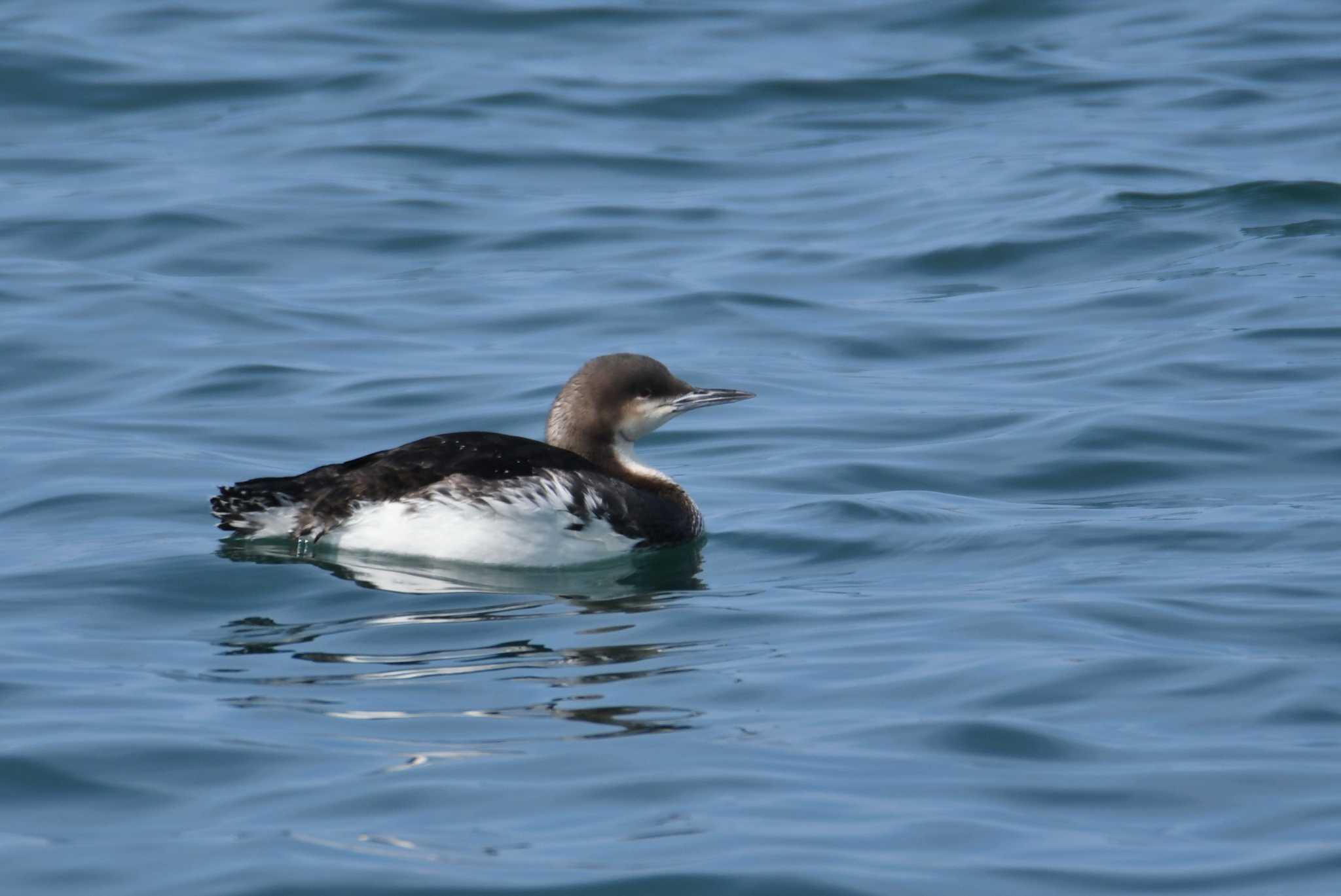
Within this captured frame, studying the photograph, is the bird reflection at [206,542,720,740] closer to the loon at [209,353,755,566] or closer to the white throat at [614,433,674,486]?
the loon at [209,353,755,566]

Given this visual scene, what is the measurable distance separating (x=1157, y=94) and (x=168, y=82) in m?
9.45

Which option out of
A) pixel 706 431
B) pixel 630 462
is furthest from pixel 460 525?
pixel 706 431

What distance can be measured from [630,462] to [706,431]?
Result: 2.37m

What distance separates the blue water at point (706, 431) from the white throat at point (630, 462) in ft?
1.57

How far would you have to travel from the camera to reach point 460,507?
8.84 meters

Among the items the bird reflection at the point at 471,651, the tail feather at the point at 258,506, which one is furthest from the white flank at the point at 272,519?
the bird reflection at the point at 471,651

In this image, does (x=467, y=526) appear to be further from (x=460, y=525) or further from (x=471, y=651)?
(x=471, y=651)

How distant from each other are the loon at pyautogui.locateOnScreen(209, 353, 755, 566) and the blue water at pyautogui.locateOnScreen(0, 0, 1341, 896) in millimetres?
149

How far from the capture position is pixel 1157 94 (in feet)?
67.2

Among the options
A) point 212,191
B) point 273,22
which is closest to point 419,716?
point 212,191

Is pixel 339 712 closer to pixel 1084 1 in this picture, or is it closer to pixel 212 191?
pixel 212 191

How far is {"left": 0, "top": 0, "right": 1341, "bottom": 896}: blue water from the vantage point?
5.84 metres

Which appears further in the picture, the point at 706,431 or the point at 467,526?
the point at 706,431

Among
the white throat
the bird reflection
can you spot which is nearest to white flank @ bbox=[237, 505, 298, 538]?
the bird reflection
